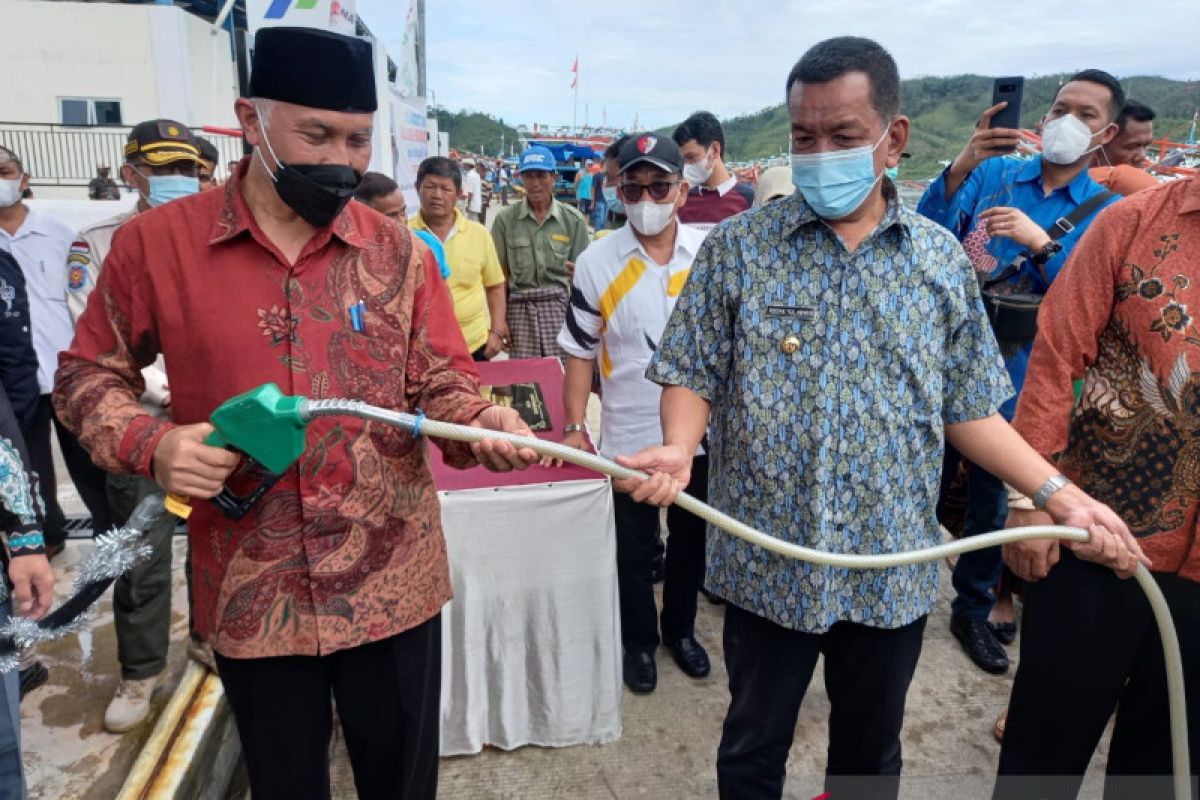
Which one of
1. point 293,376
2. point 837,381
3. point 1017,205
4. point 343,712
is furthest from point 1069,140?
point 343,712

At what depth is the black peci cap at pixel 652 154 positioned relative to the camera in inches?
115

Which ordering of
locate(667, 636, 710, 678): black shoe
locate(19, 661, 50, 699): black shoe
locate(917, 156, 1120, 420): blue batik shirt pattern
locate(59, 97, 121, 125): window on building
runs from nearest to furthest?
locate(19, 661, 50, 699): black shoe, locate(917, 156, 1120, 420): blue batik shirt pattern, locate(667, 636, 710, 678): black shoe, locate(59, 97, 121, 125): window on building

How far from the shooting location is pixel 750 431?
1.82 meters

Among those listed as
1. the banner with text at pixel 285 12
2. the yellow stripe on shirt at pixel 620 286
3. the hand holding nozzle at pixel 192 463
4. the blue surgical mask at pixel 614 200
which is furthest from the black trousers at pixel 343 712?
the banner with text at pixel 285 12

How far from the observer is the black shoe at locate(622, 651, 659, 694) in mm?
3141

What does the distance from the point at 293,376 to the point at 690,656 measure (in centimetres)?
228

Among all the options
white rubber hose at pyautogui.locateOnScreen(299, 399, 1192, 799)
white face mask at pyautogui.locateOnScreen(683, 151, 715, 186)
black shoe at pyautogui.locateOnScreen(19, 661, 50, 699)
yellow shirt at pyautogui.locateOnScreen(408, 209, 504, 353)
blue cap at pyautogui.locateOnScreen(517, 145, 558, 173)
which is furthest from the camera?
blue cap at pyautogui.locateOnScreen(517, 145, 558, 173)

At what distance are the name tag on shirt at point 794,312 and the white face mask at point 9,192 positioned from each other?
11.5 feet

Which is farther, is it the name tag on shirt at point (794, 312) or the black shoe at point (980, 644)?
the black shoe at point (980, 644)

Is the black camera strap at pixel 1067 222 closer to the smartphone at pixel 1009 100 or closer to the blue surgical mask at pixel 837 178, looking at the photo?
the smartphone at pixel 1009 100

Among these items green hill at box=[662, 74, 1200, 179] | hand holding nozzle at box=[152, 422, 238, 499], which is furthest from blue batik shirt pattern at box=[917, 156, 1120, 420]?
green hill at box=[662, 74, 1200, 179]

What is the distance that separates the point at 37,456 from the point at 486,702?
264cm

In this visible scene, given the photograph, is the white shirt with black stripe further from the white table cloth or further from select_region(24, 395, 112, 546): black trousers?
select_region(24, 395, 112, 546): black trousers

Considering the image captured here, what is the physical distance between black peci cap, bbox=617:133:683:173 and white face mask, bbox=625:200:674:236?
13 centimetres
